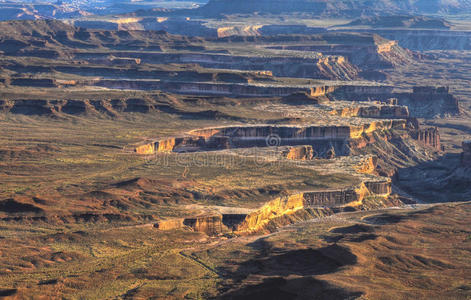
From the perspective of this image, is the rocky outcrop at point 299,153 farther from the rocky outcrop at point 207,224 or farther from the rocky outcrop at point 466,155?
the rocky outcrop at point 207,224

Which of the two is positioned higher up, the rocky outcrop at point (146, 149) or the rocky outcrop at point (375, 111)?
the rocky outcrop at point (375, 111)

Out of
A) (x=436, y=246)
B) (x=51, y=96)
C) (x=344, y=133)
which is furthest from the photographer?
(x=51, y=96)

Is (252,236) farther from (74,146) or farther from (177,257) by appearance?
(74,146)

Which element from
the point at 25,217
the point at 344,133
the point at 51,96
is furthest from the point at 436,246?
the point at 51,96

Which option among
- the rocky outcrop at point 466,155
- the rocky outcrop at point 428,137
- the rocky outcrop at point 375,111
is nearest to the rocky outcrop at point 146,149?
the rocky outcrop at point 466,155

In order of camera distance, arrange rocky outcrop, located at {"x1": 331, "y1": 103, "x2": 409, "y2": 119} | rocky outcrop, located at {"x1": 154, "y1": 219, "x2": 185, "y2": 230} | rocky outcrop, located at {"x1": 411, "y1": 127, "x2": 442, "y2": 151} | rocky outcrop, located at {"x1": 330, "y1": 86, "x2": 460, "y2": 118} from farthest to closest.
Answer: rocky outcrop, located at {"x1": 330, "y1": 86, "x2": 460, "y2": 118} → rocky outcrop, located at {"x1": 331, "y1": 103, "x2": 409, "y2": 119} → rocky outcrop, located at {"x1": 411, "y1": 127, "x2": 442, "y2": 151} → rocky outcrop, located at {"x1": 154, "y1": 219, "x2": 185, "y2": 230}

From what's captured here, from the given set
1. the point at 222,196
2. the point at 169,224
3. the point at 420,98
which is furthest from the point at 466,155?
the point at 420,98

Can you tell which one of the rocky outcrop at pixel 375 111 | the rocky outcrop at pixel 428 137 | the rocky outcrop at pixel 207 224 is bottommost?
the rocky outcrop at pixel 428 137

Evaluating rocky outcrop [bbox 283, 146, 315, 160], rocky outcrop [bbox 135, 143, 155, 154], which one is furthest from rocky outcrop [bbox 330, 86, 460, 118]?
rocky outcrop [bbox 135, 143, 155, 154]

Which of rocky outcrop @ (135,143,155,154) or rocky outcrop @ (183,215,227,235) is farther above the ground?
rocky outcrop @ (135,143,155,154)

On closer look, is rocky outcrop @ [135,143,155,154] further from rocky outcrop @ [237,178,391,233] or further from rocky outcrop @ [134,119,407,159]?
rocky outcrop @ [237,178,391,233]

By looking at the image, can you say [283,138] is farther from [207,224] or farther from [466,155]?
[207,224]
